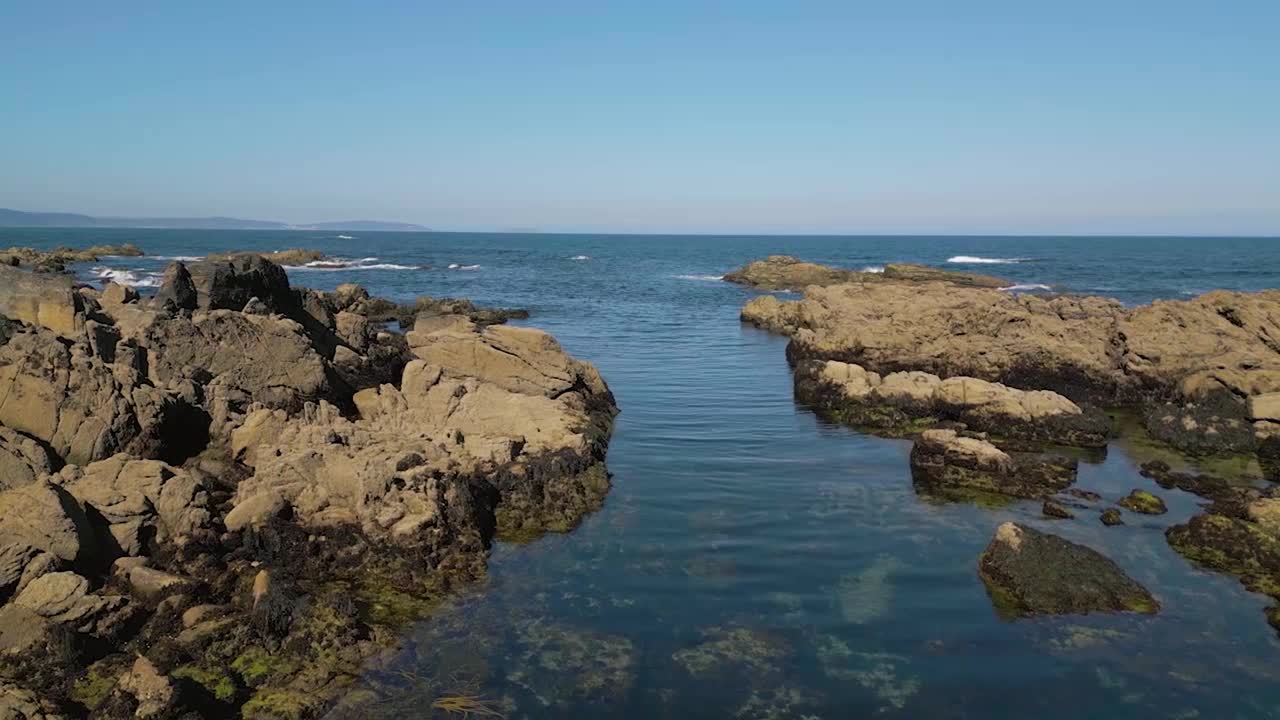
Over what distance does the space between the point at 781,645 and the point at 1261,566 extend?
9.16 m

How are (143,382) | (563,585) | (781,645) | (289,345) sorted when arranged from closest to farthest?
(781,645), (563,585), (143,382), (289,345)

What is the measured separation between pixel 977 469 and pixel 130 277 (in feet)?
227

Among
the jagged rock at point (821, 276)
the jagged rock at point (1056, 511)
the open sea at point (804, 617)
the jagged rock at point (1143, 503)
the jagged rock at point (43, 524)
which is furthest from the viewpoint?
the jagged rock at point (821, 276)

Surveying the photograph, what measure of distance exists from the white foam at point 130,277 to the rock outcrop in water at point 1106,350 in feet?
167

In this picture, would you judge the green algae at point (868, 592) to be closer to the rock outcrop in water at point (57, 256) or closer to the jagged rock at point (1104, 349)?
the jagged rock at point (1104, 349)

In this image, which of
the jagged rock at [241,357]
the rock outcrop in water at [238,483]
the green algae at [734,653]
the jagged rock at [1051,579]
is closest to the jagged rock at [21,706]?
the rock outcrop in water at [238,483]

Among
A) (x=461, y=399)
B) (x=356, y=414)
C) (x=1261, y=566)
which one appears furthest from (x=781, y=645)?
(x=356, y=414)

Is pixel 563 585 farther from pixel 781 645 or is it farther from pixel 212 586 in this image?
pixel 212 586

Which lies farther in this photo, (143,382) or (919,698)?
(143,382)

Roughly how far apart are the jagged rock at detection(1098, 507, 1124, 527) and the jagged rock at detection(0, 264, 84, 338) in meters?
21.1

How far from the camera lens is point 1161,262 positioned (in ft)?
412

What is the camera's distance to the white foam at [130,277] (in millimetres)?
63844

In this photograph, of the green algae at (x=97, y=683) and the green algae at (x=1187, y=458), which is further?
the green algae at (x=1187, y=458)

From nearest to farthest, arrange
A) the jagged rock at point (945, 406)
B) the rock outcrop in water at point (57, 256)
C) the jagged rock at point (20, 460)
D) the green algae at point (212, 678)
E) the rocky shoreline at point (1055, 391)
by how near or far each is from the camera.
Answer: the green algae at point (212, 678) → the jagged rock at point (20, 460) → the rocky shoreline at point (1055, 391) → the jagged rock at point (945, 406) → the rock outcrop in water at point (57, 256)
